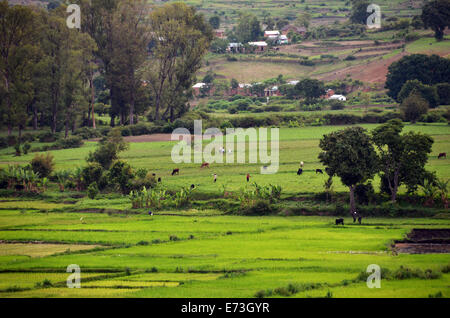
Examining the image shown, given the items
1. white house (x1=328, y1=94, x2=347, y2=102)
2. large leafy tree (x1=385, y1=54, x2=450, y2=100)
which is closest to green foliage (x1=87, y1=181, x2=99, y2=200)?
white house (x1=328, y1=94, x2=347, y2=102)

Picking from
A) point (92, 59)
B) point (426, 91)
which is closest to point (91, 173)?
point (92, 59)

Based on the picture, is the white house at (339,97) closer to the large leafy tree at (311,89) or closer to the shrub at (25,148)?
the large leafy tree at (311,89)

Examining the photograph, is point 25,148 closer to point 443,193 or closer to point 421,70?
point 443,193

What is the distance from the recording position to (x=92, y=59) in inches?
3836

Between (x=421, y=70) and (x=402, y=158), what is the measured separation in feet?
206

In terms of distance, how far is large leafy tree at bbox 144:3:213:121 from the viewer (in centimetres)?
9681

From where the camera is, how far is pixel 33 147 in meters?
83.9

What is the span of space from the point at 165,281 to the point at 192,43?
2845 inches

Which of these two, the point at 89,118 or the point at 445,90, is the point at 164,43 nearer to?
the point at 89,118

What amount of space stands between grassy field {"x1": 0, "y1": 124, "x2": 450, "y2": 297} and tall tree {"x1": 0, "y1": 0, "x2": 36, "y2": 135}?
104ft

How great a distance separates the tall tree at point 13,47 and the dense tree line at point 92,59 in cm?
12

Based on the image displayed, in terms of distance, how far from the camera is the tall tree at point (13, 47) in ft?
285

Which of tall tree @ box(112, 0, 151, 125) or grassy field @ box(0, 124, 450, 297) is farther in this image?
Result: tall tree @ box(112, 0, 151, 125)

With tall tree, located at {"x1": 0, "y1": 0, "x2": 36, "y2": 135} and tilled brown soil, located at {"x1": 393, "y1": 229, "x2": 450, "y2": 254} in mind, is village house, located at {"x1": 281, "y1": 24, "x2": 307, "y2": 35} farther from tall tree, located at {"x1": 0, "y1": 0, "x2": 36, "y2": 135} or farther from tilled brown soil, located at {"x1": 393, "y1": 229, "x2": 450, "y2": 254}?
tilled brown soil, located at {"x1": 393, "y1": 229, "x2": 450, "y2": 254}
